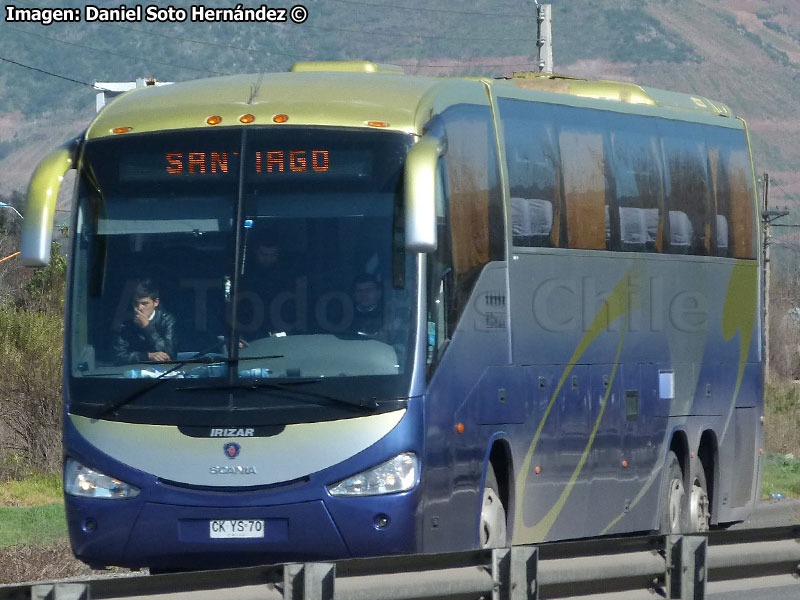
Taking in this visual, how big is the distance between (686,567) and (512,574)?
1.20 metres

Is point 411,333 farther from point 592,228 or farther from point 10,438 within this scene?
point 10,438

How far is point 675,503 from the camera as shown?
14.6 m

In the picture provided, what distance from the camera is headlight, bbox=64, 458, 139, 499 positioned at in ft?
32.9

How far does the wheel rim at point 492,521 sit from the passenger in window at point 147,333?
2503 mm

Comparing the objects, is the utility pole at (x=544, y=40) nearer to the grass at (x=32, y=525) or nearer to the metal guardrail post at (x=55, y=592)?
the grass at (x=32, y=525)

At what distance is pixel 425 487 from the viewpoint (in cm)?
1002

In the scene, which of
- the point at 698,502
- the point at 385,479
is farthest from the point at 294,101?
the point at 698,502

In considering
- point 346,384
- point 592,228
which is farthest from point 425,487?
point 592,228

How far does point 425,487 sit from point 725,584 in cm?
189

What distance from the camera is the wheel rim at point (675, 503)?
47.7 ft

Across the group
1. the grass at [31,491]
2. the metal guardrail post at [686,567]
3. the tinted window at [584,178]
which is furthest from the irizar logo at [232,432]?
the grass at [31,491]

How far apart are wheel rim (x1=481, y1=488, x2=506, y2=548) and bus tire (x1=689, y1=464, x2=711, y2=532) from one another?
3.89 meters

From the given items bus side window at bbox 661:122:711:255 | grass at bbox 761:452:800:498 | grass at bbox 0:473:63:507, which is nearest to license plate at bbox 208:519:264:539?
bus side window at bbox 661:122:711:255

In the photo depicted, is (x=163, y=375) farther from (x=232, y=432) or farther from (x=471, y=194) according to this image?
(x=471, y=194)
